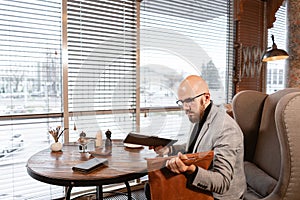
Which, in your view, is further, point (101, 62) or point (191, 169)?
point (101, 62)

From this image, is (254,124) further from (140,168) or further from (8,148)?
(8,148)

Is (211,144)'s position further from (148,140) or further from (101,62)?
(101,62)

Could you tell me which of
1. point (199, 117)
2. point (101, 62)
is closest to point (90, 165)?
point (199, 117)

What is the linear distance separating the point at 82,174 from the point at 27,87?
4.08 feet

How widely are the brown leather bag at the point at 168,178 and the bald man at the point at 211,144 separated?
3cm

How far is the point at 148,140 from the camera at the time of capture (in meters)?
1.61

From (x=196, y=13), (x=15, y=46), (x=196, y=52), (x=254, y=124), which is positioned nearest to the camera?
(x=196, y=52)

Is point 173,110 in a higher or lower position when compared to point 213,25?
lower

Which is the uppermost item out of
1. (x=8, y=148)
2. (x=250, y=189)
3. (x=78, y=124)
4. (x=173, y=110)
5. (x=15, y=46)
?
(x=15, y=46)

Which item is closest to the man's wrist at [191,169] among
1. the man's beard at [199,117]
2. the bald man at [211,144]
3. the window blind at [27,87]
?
the bald man at [211,144]

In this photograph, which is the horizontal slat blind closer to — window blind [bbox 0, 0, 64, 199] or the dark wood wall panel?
window blind [bbox 0, 0, 64, 199]

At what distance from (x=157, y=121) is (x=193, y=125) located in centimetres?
21

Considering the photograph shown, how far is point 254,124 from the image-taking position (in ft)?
6.16

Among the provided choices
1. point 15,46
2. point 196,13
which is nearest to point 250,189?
point 196,13
